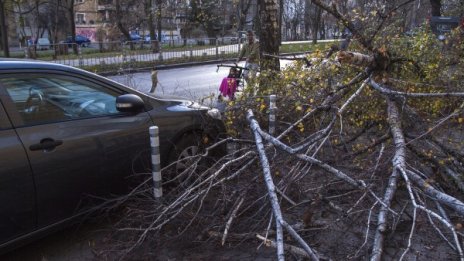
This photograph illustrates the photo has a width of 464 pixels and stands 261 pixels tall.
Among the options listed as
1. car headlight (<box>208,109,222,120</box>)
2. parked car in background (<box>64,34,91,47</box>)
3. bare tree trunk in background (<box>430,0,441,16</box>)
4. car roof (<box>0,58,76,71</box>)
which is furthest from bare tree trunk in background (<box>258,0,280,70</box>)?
parked car in background (<box>64,34,91,47</box>)

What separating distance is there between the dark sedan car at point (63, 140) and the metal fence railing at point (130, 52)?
1428 cm

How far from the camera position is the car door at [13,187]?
3.41 meters

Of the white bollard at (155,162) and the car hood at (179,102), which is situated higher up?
the car hood at (179,102)

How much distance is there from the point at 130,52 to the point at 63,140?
61.2ft

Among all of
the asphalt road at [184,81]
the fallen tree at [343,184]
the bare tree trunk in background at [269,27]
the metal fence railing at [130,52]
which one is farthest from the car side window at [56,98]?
the metal fence railing at [130,52]

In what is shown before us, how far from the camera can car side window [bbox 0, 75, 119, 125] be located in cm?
375

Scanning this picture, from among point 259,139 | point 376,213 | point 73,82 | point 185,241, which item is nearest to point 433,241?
point 376,213

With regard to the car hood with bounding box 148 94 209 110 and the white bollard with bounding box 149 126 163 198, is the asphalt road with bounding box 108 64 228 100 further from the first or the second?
the white bollard with bounding box 149 126 163 198

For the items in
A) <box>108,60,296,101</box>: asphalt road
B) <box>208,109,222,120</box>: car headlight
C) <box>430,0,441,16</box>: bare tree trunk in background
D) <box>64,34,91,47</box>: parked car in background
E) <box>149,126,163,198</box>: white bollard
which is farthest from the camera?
<box>64,34,91,47</box>: parked car in background

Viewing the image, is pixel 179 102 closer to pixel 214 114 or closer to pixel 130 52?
pixel 214 114

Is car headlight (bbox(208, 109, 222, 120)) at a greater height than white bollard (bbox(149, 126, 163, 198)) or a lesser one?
greater

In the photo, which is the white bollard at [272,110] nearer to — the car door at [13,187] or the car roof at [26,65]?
the car roof at [26,65]

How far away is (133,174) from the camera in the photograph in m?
4.40

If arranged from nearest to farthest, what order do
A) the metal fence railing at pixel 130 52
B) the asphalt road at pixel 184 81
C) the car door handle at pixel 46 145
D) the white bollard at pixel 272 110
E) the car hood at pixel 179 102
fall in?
the car door handle at pixel 46 145, the car hood at pixel 179 102, the white bollard at pixel 272 110, the asphalt road at pixel 184 81, the metal fence railing at pixel 130 52
